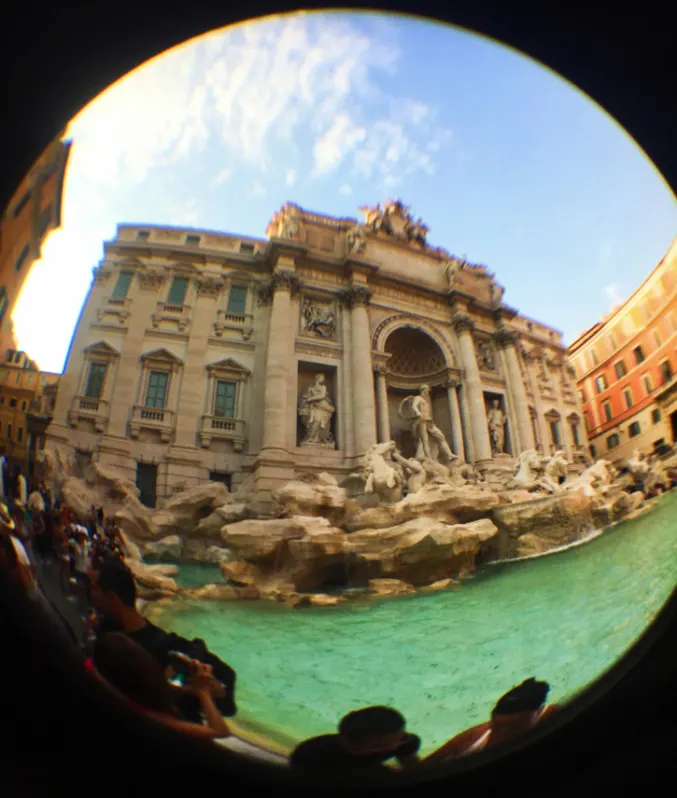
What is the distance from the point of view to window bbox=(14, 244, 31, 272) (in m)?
1.88

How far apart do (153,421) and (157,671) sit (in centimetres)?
151

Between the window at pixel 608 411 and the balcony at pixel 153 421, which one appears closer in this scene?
the balcony at pixel 153 421

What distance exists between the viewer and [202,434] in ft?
9.60

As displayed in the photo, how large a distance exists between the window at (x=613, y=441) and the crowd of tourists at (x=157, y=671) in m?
1.98

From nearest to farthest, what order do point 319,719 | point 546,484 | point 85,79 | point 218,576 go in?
point 319,719
point 85,79
point 218,576
point 546,484

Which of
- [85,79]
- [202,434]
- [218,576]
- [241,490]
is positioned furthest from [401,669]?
[85,79]

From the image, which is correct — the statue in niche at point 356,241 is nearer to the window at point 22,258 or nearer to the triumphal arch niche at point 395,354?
the triumphal arch niche at point 395,354

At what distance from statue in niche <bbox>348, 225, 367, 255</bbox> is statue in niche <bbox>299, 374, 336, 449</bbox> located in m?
1.37

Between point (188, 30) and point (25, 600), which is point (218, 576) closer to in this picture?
point (25, 600)

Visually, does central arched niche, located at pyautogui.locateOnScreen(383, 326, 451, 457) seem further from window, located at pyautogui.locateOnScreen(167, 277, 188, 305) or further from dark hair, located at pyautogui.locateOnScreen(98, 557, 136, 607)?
dark hair, located at pyautogui.locateOnScreen(98, 557, 136, 607)

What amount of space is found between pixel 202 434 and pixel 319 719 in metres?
1.83

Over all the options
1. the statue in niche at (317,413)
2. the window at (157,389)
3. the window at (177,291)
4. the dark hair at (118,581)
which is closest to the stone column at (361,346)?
the statue in niche at (317,413)

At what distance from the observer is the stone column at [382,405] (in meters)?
3.68

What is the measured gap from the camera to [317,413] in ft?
13.0
